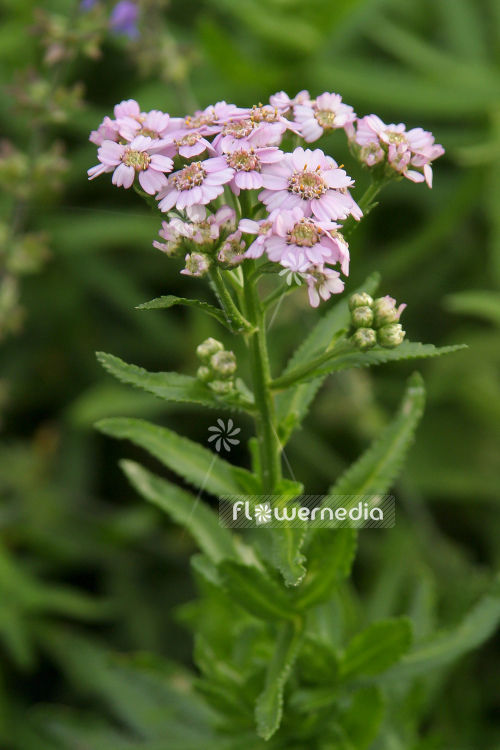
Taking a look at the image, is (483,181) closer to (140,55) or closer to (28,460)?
(140,55)

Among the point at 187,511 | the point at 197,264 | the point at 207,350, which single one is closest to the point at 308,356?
the point at 207,350

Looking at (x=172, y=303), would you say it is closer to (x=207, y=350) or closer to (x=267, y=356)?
(x=207, y=350)

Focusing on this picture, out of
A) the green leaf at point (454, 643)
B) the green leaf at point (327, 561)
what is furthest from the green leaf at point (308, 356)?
the green leaf at point (454, 643)

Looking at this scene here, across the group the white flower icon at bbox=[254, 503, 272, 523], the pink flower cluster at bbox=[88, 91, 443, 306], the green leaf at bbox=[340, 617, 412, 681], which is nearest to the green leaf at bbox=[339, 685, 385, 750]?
the green leaf at bbox=[340, 617, 412, 681]

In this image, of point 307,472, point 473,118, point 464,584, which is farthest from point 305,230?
point 473,118

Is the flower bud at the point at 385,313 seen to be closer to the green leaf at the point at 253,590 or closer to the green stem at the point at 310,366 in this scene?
the green stem at the point at 310,366

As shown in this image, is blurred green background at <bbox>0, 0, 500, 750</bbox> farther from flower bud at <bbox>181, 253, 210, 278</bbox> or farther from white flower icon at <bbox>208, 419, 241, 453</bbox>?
flower bud at <bbox>181, 253, 210, 278</bbox>
